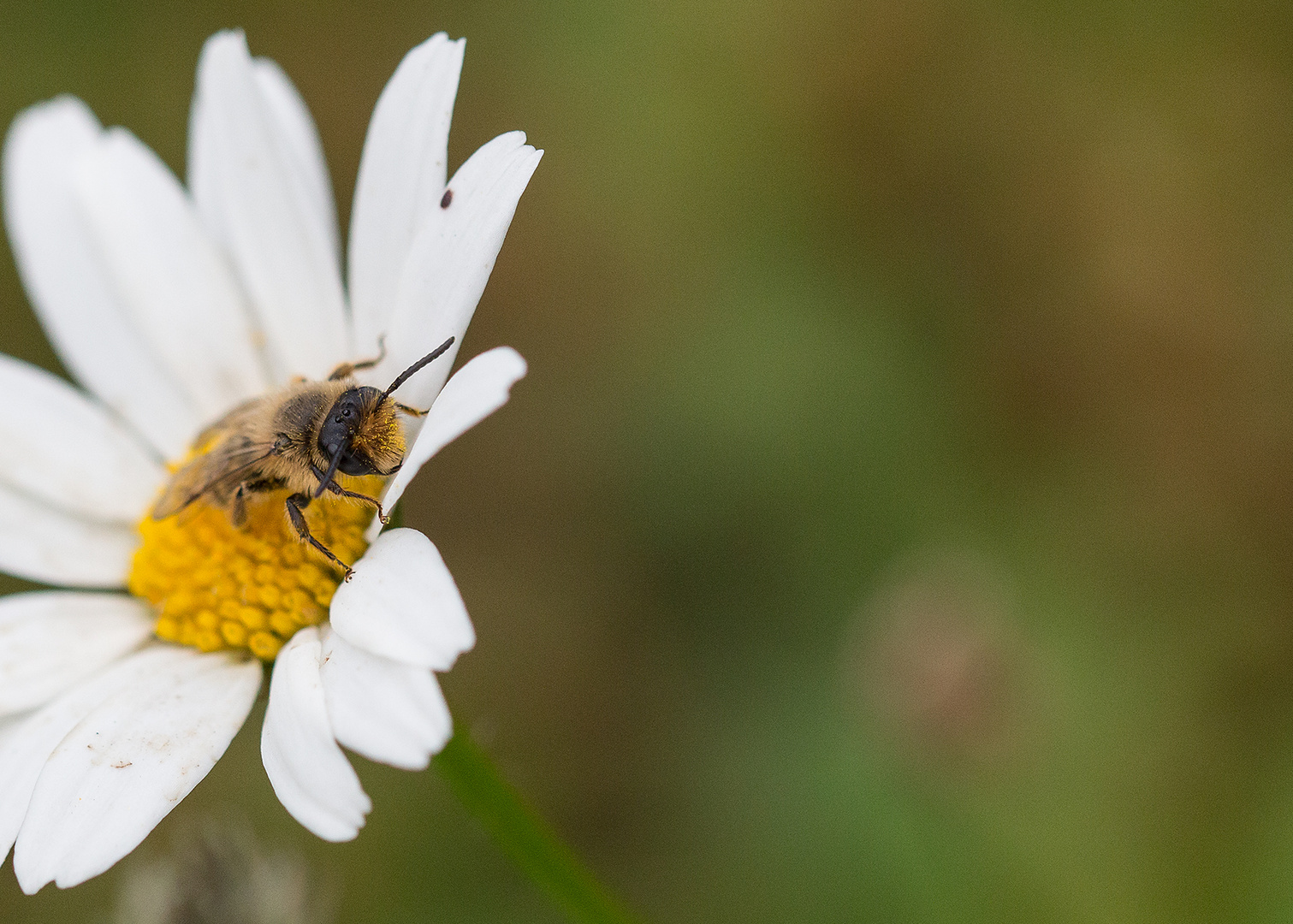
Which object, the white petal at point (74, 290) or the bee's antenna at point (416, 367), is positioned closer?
the bee's antenna at point (416, 367)

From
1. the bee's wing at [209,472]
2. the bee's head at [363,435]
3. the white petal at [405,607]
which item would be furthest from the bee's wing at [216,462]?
the white petal at [405,607]

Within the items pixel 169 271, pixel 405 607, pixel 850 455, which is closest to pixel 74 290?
pixel 169 271

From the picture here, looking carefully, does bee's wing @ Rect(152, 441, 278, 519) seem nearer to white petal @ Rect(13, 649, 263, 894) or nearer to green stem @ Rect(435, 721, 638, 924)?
white petal @ Rect(13, 649, 263, 894)

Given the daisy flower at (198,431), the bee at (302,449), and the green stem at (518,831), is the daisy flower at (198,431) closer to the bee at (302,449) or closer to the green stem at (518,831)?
the bee at (302,449)

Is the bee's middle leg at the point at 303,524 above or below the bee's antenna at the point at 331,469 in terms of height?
below

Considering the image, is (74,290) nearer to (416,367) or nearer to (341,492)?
(341,492)

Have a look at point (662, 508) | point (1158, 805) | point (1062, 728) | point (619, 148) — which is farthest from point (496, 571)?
point (1158, 805)
